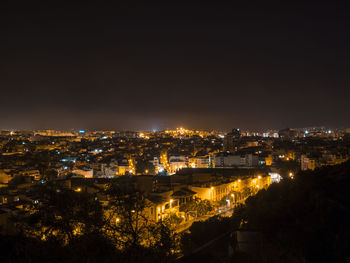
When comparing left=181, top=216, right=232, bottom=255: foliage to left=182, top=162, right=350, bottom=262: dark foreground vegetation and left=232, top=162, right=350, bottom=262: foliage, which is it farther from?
left=232, top=162, right=350, bottom=262: foliage

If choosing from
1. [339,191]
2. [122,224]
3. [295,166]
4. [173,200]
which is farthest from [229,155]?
[122,224]

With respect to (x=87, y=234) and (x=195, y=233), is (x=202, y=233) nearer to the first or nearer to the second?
(x=195, y=233)

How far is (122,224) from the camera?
19.0 feet

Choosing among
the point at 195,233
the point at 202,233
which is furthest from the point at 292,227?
the point at 195,233

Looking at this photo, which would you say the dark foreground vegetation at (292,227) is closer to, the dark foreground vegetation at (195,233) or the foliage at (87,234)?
the dark foreground vegetation at (195,233)

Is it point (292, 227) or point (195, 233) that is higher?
point (292, 227)

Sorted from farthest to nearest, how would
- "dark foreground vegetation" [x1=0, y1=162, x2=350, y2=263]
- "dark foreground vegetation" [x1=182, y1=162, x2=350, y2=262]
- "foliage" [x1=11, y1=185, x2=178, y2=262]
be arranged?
"dark foreground vegetation" [x1=182, y1=162, x2=350, y2=262] → "dark foreground vegetation" [x1=0, y1=162, x2=350, y2=263] → "foliage" [x1=11, y1=185, x2=178, y2=262]

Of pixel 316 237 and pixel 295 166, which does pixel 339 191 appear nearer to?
pixel 316 237

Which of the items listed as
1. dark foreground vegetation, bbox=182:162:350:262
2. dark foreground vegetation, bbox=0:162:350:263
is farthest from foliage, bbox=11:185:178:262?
dark foreground vegetation, bbox=182:162:350:262

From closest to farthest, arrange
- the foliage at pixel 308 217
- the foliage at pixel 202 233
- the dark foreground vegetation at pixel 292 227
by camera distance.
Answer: the dark foreground vegetation at pixel 292 227
the foliage at pixel 308 217
the foliage at pixel 202 233

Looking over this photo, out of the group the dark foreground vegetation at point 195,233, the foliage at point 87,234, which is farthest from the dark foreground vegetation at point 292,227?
the foliage at point 87,234

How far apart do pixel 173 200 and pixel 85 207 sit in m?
8.70

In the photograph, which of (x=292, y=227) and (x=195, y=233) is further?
(x=195, y=233)

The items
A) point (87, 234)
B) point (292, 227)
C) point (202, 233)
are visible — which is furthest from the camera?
point (202, 233)
